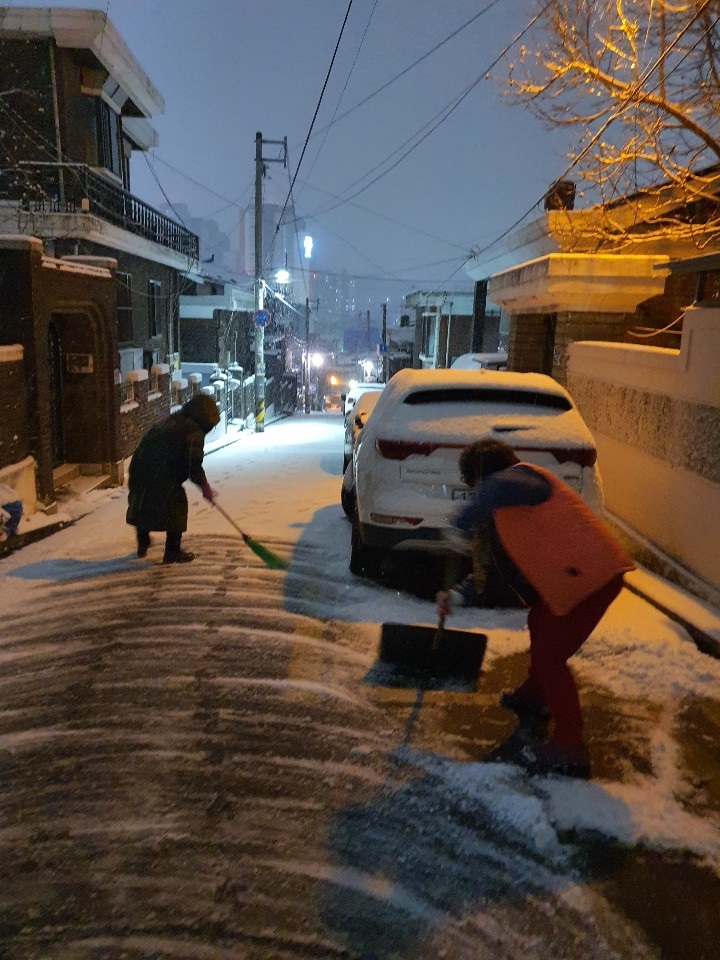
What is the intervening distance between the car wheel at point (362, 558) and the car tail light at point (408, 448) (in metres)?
0.81

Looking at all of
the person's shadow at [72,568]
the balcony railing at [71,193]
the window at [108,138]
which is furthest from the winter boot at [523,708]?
the window at [108,138]

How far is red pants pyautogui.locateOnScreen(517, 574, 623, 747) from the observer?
123 inches

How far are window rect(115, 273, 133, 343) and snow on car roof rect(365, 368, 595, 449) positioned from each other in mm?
14387

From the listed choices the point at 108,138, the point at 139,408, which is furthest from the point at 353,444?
the point at 108,138

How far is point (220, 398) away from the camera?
23391 mm

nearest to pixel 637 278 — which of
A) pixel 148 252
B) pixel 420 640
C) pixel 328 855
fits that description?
pixel 420 640

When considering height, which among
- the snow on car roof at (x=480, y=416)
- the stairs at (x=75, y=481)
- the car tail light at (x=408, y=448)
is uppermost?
the snow on car roof at (x=480, y=416)

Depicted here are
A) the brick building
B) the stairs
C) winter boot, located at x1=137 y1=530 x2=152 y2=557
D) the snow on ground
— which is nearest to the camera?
the snow on ground

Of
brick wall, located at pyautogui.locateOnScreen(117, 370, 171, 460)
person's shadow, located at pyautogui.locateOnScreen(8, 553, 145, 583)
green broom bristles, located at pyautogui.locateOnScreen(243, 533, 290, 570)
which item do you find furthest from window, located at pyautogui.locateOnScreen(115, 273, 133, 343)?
green broom bristles, located at pyautogui.locateOnScreen(243, 533, 290, 570)

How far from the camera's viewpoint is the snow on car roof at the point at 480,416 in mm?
5020

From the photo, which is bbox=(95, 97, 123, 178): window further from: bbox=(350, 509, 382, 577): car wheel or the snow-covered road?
the snow-covered road

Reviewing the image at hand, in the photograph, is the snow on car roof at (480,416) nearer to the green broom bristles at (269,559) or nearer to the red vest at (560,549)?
the green broom bristles at (269,559)

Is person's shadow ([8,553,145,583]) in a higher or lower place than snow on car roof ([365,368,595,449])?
lower

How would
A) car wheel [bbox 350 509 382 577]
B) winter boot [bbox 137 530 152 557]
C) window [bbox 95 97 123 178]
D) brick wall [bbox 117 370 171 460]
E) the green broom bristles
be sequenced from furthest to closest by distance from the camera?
window [bbox 95 97 123 178]
brick wall [bbox 117 370 171 460]
winter boot [bbox 137 530 152 557]
the green broom bristles
car wheel [bbox 350 509 382 577]
